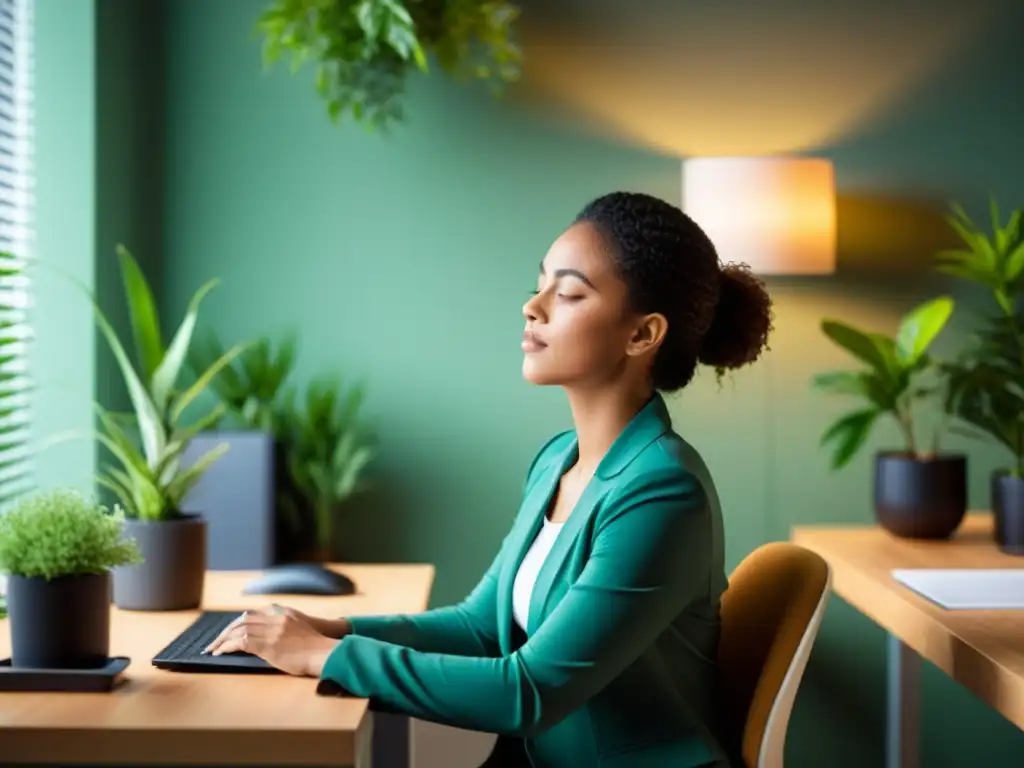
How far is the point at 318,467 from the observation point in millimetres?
2893

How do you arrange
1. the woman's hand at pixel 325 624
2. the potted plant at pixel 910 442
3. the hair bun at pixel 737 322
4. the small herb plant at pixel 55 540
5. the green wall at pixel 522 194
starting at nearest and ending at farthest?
1. the small herb plant at pixel 55 540
2. the woman's hand at pixel 325 624
3. the hair bun at pixel 737 322
4. the potted plant at pixel 910 442
5. the green wall at pixel 522 194

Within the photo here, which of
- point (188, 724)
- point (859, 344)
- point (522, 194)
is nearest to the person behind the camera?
point (188, 724)

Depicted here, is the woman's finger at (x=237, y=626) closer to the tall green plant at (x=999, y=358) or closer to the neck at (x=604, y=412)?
the neck at (x=604, y=412)

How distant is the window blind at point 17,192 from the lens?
2590 millimetres

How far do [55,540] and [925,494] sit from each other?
1.80m

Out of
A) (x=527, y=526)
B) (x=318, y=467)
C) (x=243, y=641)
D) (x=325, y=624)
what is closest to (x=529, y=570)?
(x=527, y=526)

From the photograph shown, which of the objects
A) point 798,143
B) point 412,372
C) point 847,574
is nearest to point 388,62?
point 412,372

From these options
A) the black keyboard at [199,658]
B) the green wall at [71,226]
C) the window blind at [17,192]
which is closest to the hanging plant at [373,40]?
the green wall at [71,226]

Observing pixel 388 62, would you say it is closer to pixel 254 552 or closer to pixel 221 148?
pixel 221 148

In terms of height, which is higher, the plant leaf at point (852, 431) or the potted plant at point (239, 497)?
the plant leaf at point (852, 431)

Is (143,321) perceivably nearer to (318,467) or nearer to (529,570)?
(318,467)

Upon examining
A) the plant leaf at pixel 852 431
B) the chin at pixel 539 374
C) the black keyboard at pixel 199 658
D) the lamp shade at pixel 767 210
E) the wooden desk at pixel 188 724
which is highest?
the lamp shade at pixel 767 210

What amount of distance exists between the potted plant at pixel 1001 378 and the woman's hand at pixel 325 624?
1.46m

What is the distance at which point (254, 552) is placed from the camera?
2.61m
